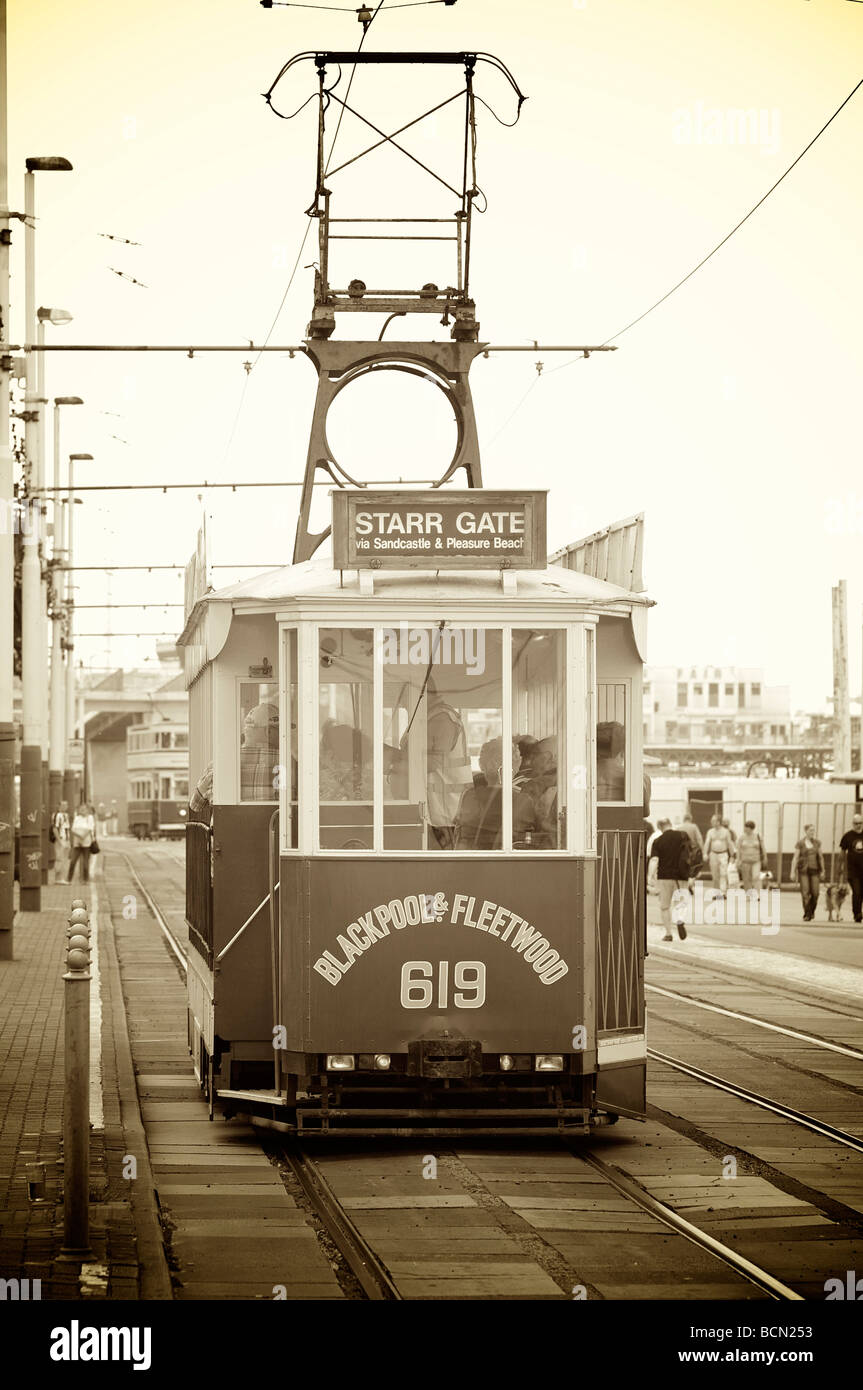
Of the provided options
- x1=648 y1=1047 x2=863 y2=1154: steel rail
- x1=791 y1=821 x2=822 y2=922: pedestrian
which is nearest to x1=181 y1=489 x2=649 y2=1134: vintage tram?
x1=648 y1=1047 x2=863 y2=1154: steel rail

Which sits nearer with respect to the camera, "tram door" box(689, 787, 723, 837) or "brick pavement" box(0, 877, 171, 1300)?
"brick pavement" box(0, 877, 171, 1300)

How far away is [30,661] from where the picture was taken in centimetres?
3070

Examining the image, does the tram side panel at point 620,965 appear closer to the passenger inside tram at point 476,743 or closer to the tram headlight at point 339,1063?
the passenger inside tram at point 476,743

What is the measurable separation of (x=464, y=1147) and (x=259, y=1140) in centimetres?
116

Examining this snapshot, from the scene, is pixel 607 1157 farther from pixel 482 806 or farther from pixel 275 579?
pixel 275 579

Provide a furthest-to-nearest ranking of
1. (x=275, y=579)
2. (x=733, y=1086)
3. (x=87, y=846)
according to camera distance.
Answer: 1. (x=87, y=846)
2. (x=733, y=1086)
3. (x=275, y=579)

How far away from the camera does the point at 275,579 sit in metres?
11.2

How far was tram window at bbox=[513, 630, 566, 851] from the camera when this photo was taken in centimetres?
1039

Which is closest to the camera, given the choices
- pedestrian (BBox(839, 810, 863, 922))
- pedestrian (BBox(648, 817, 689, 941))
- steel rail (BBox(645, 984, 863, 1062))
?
steel rail (BBox(645, 984, 863, 1062))

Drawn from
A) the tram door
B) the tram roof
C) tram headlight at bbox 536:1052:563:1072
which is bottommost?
tram headlight at bbox 536:1052:563:1072

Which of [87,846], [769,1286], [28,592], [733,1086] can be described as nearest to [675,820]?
[87,846]

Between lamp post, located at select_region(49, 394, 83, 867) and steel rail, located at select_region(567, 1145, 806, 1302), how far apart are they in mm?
34914

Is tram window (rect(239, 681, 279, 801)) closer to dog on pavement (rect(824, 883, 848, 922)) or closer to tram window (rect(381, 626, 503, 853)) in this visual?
tram window (rect(381, 626, 503, 853))
